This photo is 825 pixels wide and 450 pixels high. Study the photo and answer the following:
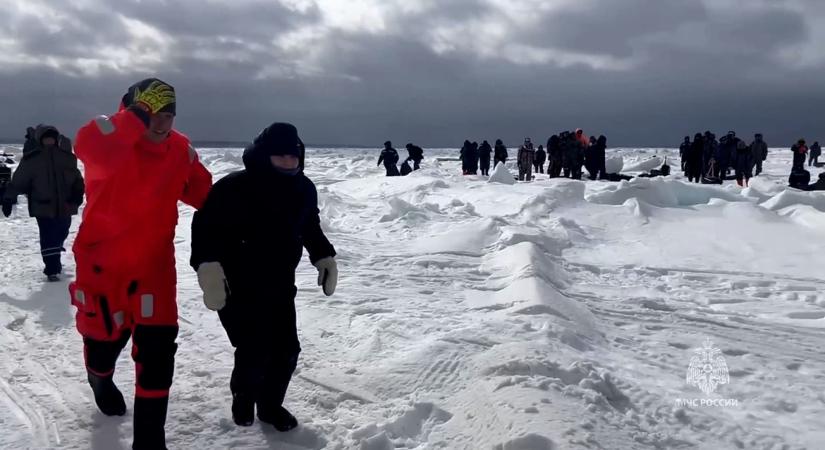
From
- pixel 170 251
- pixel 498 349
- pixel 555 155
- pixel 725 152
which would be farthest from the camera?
pixel 555 155

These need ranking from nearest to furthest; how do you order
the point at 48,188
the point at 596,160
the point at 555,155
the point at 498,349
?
the point at 498,349 → the point at 48,188 → the point at 596,160 → the point at 555,155

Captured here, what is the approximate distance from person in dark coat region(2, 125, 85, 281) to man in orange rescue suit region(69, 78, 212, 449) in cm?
393

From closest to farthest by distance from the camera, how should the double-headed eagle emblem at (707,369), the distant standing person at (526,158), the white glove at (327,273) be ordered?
the white glove at (327,273) < the double-headed eagle emblem at (707,369) < the distant standing person at (526,158)

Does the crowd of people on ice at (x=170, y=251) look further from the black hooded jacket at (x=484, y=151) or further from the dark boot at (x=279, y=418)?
the black hooded jacket at (x=484, y=151)

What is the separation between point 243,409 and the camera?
290 centimetres

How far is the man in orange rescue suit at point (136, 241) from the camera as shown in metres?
2.45

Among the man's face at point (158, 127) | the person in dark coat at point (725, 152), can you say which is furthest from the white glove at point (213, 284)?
the person in dark coat at point (725, 152)

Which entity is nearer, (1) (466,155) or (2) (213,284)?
(2) (213,284)

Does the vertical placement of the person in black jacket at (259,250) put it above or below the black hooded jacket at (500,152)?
below

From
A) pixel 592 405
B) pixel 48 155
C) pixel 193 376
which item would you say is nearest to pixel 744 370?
pixel 592 405

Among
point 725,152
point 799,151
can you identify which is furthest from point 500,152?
point 799,151

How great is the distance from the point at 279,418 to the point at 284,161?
4.12ft

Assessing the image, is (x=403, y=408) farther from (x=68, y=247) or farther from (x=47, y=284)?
(x=68, y=247)

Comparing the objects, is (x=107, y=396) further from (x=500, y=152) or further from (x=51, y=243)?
(x=500, y=152)
